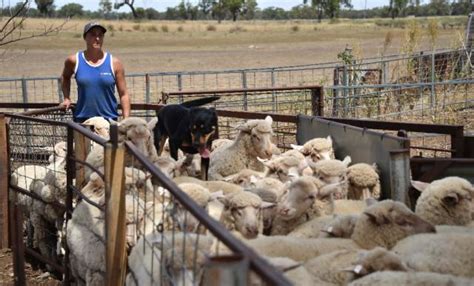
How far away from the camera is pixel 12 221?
24.4 ft

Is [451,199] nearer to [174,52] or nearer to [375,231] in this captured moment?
[375,231]

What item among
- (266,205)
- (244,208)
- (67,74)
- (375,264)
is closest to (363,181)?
(266,205)

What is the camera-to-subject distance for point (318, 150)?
6.82 m

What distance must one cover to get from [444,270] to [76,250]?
2.73 metres

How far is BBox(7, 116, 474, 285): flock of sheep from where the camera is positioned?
12.8ft

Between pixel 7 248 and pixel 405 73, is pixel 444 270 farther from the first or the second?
pixel 405 73

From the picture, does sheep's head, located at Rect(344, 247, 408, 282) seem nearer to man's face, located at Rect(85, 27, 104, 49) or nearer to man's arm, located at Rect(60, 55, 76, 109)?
man's face, located at Rect(85, 27, 104, 49)

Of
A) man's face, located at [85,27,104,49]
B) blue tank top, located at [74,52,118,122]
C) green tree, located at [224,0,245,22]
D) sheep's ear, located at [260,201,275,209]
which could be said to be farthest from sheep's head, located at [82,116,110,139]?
green tree, located at [224,0,245,22]

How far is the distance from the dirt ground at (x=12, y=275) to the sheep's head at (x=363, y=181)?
107 inches

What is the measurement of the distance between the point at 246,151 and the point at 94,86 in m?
1.85

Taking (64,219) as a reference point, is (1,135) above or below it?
above

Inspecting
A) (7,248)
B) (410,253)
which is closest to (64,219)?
(7,248)

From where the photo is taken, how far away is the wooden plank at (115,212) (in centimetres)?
476

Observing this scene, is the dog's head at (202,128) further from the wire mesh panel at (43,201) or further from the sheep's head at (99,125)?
the wire mesh panel at (43,201)
